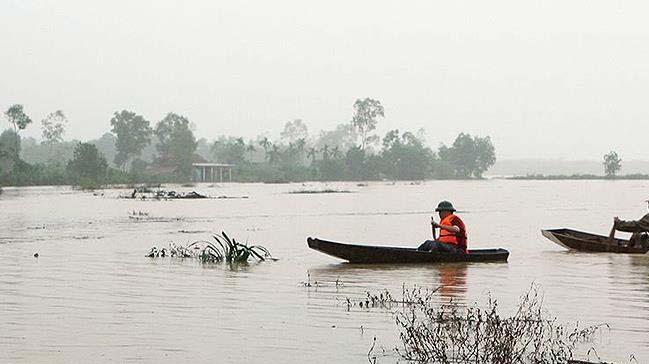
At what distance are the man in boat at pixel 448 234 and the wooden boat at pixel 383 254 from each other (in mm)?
112

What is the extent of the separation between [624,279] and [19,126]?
250ft

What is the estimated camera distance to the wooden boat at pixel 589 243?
19922 mm

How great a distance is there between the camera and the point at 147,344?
907 centimetres

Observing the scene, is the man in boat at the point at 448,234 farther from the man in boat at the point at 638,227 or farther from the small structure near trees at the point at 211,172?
the small structure near trees at the point at 211,172

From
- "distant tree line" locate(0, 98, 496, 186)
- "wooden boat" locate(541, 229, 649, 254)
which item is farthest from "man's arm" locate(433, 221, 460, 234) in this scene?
"distant tree line" locate(0, 98, 496, 186)

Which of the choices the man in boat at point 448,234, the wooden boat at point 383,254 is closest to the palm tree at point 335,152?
the wooden boat at point 383,254

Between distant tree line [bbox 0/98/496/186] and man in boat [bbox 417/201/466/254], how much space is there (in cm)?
6292

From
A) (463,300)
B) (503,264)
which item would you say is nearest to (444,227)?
(503,264)

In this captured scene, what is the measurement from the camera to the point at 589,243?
2070 cm

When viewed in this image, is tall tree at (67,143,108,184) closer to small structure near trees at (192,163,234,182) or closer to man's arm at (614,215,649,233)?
small structure near trees at (192,163,234,182)

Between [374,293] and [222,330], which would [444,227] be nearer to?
[374,293]

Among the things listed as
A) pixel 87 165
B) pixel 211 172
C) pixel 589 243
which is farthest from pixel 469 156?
pixel 589 243

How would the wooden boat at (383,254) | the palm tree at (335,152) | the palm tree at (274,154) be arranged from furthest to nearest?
the palm tree at (274,154)
the palm tree at (335,152)
the wooden boat at (383,254)

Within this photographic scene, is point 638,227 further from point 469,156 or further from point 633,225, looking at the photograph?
point 469,156
